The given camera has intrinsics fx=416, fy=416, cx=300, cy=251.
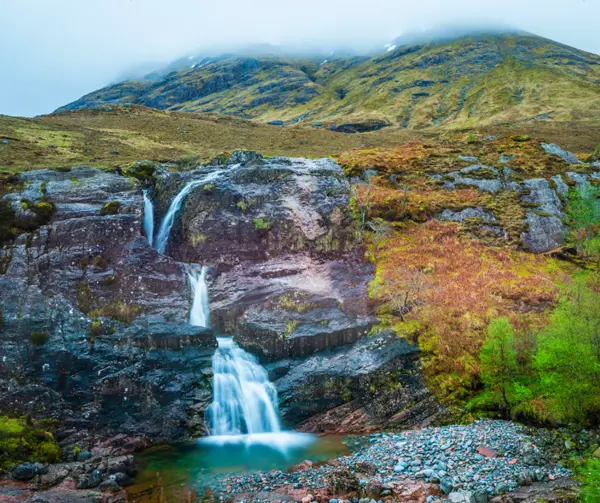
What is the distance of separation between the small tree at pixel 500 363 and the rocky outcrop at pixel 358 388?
3.45 metres

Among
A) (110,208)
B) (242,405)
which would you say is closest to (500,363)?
(242,405)

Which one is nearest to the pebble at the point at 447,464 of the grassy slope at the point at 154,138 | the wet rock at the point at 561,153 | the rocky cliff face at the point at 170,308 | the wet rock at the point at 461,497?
the wet rock at the point at 461,497

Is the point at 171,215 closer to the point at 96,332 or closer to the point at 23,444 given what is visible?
the point at 96,332

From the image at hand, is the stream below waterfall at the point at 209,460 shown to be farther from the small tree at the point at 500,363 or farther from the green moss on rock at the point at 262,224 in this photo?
the green moss on rock at the point at 262,224

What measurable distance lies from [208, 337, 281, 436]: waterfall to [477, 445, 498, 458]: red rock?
38.9 feet

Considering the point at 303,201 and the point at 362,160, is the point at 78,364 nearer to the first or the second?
the point at 303,201

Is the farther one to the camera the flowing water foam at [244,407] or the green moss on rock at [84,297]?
the green moss on rock at [84,297]

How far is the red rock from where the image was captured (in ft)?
62.2

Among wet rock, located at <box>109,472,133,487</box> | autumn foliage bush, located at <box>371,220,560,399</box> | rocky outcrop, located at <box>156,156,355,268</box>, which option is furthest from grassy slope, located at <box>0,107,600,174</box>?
autumn foliage bush, located at <box>371,220,560,399</box>

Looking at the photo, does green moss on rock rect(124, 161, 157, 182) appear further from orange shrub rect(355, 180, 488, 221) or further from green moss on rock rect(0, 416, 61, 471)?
green moss on rock rect(0, 416, 61, 471)

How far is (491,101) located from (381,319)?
150m

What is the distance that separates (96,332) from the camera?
86.8 feet

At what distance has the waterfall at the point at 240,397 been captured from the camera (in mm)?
26125

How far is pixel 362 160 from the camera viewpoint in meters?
52.4
